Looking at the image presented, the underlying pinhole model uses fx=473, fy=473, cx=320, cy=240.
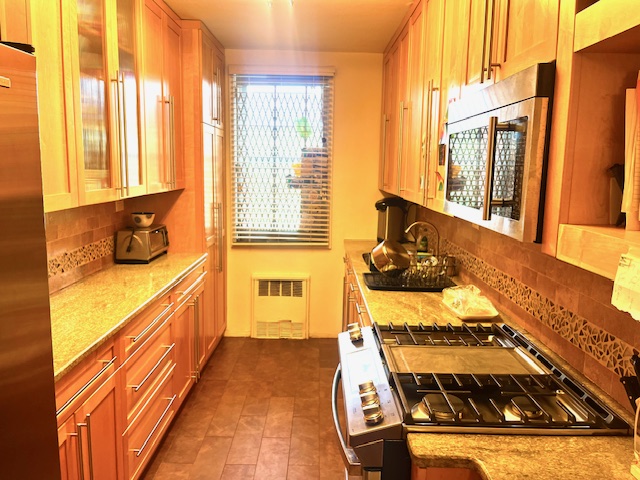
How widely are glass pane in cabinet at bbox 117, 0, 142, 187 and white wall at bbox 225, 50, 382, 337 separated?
68.1 inches

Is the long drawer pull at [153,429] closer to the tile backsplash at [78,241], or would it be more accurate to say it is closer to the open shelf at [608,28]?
the tile backsplash at [78,241]

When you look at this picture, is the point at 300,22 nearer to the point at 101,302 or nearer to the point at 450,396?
the point at 101,302

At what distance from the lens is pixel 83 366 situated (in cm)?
160

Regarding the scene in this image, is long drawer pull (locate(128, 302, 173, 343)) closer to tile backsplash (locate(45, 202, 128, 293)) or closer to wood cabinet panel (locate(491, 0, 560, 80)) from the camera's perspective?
tile backsplash (locate(45, 202, 128, 293))

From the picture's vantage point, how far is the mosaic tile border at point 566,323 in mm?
1274

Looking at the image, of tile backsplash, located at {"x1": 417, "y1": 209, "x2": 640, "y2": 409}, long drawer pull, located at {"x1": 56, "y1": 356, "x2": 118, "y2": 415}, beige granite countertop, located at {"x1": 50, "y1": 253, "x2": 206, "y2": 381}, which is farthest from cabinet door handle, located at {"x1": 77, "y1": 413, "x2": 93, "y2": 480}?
tile backsplash, located at {"x1": 417, "y1": 209, "x2": 640, "y2": 409}

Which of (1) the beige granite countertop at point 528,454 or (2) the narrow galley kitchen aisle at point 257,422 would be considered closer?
(1) the beige granite countertop at point 528,454

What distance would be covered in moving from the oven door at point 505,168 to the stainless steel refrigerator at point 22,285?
3.73 feet

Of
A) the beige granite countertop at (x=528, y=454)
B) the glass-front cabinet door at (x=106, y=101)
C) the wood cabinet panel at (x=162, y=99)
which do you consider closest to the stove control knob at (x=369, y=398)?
the beige granite countertop at (x=528, y=454)

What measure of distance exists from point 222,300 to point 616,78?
3582mm

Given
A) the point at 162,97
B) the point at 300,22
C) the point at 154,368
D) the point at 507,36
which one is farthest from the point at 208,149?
Answer: the point at 507,36

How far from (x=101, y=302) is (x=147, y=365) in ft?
1.25

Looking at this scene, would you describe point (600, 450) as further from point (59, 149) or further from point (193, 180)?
point (193, 180)

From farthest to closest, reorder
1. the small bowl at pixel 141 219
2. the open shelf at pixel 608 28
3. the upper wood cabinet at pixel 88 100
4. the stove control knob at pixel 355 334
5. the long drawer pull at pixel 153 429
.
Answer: the small bowl at pixel 141 219 < the long drawer pull at pixel 153 429 < the stove control knob at pixel 355 334 < the upper wood cabinet at pixel 88 100 < the open shelf at pixel 608 28
